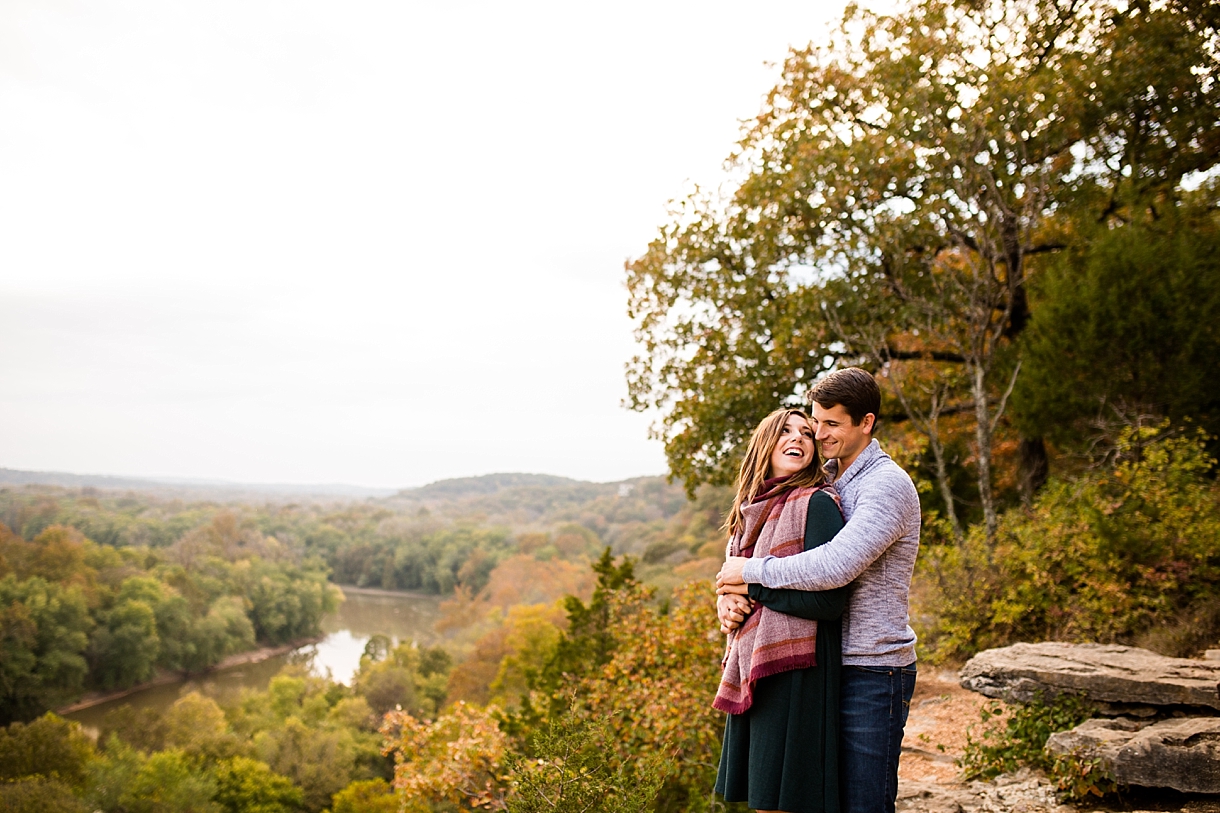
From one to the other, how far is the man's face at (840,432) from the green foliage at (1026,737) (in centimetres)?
295

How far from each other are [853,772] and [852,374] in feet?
3.66

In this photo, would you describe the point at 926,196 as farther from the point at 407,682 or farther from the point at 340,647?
the point at 340,647

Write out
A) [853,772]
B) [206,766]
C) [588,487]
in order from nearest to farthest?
[853,772]
[206,766]
[588,487]

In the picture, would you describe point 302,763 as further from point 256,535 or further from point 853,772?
point 256,535

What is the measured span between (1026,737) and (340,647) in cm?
5245

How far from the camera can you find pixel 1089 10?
10031 millimetres

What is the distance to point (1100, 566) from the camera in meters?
6.33

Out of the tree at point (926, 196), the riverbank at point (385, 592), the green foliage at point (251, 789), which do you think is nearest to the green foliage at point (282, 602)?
the riverbank at point (385, 592)

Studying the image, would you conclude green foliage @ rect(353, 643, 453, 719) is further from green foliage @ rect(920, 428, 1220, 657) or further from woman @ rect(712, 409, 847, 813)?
woman @ rect(712, 409, 847, 813)

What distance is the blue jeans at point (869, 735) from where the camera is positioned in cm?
210

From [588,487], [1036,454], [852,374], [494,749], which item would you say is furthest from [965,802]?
[588,487]

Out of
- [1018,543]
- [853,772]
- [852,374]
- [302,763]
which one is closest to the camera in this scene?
[853,772]

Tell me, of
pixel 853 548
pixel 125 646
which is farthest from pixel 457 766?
pixel 125 646

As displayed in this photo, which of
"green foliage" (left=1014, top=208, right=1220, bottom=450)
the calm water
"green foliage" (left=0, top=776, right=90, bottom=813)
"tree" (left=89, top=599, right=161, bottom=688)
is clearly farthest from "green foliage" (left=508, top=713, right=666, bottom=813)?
"tree" (left=89, top=599, right=161, bottom=688)
